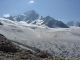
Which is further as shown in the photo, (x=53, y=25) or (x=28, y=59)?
(x=53, y=25)

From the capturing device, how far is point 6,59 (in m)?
10.9

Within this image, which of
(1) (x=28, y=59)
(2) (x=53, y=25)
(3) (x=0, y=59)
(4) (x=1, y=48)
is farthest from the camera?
(2) (x=53, y=25)

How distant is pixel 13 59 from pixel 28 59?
110cm

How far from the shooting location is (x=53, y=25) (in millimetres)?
164000

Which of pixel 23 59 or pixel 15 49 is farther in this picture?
pixel 15 49

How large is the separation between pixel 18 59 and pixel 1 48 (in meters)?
4.47

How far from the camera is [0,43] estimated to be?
16.0 m

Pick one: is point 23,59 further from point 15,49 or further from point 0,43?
point 0,43

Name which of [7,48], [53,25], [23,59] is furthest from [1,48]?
[53,25]

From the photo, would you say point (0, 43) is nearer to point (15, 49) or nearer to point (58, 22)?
point (15, 49)

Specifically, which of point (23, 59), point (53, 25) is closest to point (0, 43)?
point (23, 59)

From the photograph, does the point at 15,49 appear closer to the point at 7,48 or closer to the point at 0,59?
the point at 7,48

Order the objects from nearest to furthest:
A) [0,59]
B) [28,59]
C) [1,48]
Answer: [0,59] < [28,59] < [1,48]

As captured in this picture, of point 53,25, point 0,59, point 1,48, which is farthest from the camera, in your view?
point 53,25
